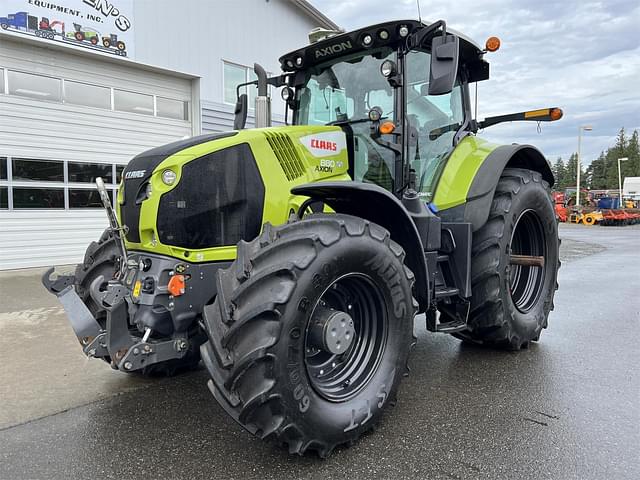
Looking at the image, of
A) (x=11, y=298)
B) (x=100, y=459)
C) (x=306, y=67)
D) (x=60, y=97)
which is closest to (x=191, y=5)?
(x=60, y=97)

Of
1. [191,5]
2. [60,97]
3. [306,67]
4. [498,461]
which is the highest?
[191,5]

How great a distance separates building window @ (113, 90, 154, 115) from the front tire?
10126mm

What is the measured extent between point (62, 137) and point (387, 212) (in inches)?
376

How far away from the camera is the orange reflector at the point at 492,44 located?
14.6ft

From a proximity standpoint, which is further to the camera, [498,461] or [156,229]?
[156,229]

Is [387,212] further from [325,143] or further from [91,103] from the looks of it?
[91,103]

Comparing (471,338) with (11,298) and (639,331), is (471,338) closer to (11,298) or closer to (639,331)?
(639,331)

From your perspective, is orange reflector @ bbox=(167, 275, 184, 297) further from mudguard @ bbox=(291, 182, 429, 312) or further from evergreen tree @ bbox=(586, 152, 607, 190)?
evergreen tree @ bbox=(586, 152, 607, 190)

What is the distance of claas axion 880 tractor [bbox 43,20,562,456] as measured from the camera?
101 inches

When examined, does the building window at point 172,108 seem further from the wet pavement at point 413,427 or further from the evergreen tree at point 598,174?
the evergreen tree at point 598,174

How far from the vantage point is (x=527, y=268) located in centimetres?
517

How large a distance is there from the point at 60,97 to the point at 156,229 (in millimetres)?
9164

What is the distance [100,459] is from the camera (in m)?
2.85

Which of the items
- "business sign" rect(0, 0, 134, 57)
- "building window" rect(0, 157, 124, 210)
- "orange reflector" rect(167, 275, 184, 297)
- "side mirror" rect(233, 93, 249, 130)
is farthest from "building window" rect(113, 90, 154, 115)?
"orange reflector" rect(167, 275, 184, 297)
